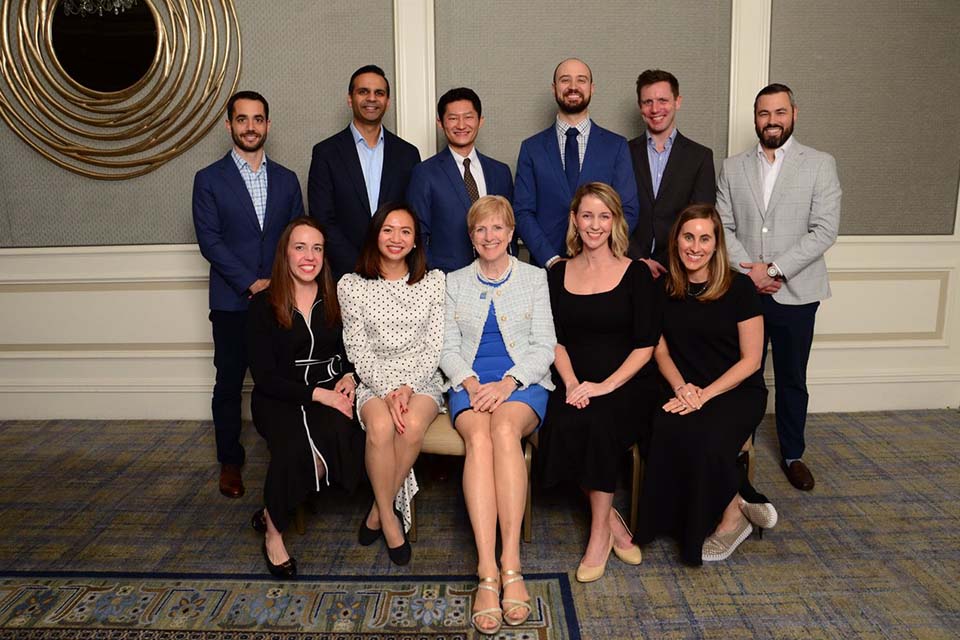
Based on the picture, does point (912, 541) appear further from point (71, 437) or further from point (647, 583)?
point (71, 437)

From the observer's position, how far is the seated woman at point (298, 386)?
2.49m

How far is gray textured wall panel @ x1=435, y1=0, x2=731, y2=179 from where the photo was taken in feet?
11.9

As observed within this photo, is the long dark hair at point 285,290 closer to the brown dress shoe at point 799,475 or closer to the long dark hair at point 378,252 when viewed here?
the long dark hair at point 378,252

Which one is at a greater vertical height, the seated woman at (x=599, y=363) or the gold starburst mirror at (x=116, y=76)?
the gold starburst mirror at (x=116, y=76)

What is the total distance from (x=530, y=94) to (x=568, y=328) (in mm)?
1475

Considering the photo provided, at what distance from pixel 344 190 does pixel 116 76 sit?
1491mm

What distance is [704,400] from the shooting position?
260cm

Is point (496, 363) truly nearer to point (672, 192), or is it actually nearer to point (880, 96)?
point (672, 192)

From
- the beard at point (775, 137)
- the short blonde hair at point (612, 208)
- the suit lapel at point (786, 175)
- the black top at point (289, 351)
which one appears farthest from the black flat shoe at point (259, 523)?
the beard at point (775, 137)

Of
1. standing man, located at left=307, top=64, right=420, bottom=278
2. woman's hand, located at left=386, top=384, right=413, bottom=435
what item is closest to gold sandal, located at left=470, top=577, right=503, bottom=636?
woman's hand, located at left=386, top=384, right=413, bottom=435

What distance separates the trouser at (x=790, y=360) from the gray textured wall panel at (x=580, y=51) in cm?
112

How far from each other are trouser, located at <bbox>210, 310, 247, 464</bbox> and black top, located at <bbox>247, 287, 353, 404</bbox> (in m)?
0.57

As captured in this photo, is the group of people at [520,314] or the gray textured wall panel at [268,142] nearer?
the group of people at [520,314]

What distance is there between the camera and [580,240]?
2861 mm
